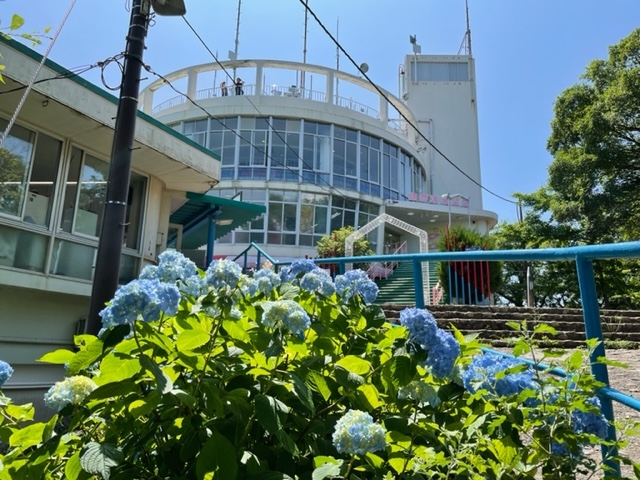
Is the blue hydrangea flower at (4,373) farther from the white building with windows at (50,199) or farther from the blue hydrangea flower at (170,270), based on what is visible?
the white building with windows at (50,199)

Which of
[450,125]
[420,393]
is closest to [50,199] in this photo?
[420,393]

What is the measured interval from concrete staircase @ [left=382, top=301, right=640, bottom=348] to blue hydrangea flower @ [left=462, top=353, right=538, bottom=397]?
16.9ft

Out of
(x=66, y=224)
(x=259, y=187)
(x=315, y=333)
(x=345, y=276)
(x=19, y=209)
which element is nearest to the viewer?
(x=315, y=333)

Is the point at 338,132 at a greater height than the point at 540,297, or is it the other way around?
the point at 338,132

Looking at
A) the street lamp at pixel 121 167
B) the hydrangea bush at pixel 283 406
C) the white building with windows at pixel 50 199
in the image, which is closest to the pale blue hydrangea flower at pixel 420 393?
the hydrangea bush at pixel 283 406

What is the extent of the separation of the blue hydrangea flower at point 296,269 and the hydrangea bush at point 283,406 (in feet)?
2.34

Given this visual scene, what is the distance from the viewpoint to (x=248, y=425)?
1.29 meters

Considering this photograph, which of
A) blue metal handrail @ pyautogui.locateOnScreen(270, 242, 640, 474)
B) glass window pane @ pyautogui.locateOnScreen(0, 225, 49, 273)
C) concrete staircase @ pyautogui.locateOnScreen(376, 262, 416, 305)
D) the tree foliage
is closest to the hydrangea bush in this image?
blue metal handrail @ pyautogui.locateOnScreen(270, 242, 640, 474)

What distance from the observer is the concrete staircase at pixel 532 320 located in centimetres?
683

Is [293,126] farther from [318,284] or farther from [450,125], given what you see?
[318,284]

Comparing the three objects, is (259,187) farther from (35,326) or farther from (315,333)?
(315,333)

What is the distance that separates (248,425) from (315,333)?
0.50 metres

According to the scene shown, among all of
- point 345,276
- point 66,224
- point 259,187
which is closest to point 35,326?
point 66,224

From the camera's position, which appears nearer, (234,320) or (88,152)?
(234,320)
